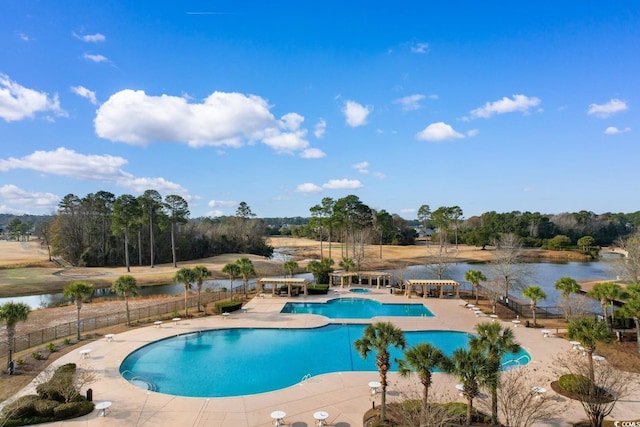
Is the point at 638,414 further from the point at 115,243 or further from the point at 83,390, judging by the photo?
the point at 115,243

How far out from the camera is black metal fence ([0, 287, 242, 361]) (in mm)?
23225

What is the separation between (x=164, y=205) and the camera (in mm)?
67500

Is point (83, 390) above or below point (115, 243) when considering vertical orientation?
below

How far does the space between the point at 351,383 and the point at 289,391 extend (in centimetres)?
297

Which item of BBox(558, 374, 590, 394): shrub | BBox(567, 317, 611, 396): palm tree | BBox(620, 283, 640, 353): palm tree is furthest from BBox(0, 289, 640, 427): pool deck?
BBox(620, 283, 640, 353): palm tree

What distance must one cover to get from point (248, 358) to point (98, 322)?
13.5 meters

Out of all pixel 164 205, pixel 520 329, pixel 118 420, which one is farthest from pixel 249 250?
pixel 118 420

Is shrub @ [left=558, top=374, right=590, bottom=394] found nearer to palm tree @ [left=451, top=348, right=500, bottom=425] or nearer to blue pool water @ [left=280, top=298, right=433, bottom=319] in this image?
palm tree @ [left=451, top=348, right=500, bottom=425]

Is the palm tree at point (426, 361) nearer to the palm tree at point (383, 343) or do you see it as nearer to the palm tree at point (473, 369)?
the palm tree at point (473, 369)

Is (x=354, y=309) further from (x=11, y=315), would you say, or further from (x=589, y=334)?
(x=11, y=315)

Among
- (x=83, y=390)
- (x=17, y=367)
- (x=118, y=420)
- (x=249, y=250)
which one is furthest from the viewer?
(x=249, y=250)

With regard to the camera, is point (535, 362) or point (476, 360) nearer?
point (476, 360)

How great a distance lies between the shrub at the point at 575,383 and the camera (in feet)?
52.1

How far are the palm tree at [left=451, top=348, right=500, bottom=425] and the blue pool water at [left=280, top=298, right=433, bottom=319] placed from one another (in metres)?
19.3
